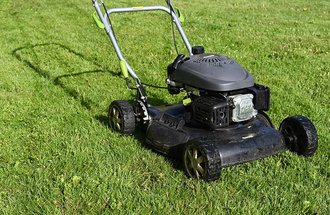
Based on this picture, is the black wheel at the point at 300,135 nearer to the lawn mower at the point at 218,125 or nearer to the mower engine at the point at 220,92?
the lawn mower at the point at 218,125

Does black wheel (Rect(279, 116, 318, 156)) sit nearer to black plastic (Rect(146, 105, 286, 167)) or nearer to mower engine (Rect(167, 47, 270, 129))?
black plastic (Rect(146, 105, 286, 167))

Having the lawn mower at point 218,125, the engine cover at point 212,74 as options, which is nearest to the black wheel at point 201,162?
the lawn mower at point 218,125

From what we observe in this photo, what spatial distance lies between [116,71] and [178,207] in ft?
12.0

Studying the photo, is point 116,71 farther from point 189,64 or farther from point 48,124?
point 189,64

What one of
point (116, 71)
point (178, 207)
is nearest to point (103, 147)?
point (178, 207)

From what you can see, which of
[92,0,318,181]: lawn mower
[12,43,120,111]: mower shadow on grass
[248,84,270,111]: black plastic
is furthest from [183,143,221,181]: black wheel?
[12,43,120,111]: mower shadow on grass

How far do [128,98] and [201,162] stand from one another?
2.24m

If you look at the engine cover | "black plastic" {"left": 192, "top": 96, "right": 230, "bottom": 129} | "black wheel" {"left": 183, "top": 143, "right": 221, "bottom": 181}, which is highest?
the engine cover

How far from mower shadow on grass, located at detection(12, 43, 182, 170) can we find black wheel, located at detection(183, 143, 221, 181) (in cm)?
22

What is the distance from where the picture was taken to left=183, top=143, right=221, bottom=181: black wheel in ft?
10.1

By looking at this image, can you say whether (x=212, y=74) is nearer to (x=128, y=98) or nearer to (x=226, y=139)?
(x=226, y=139)

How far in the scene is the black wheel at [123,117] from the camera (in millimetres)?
3998

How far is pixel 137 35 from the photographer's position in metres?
8.67

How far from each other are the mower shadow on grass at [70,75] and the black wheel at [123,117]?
14cm
